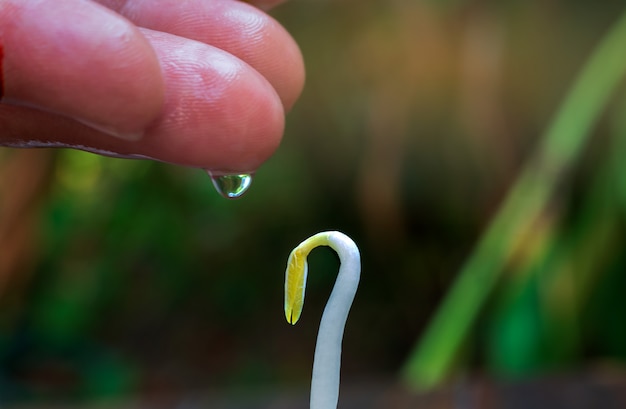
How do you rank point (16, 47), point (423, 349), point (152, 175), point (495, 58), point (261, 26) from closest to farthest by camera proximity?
point (16, 47)
point (261, 26)
point (423, 349)
point (495, 58)
point (152, 175)

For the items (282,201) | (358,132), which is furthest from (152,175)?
(358,132)

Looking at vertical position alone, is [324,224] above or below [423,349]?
below

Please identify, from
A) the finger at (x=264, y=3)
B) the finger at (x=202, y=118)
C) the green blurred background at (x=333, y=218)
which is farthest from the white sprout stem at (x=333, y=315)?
the green blurred background at (x=333, y=218)

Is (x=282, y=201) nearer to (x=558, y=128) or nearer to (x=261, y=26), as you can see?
(x=558, y=128)

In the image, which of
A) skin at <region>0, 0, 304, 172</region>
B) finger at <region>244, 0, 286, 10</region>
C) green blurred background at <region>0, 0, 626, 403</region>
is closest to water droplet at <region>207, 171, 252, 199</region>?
skin at <region>0, 0, 304, 172</region>

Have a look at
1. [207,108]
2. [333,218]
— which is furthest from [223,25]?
[333,218]
